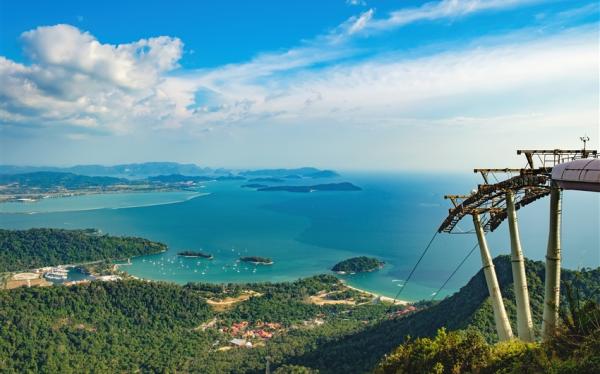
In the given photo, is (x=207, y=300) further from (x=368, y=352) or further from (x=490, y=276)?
(x=490, y=276)

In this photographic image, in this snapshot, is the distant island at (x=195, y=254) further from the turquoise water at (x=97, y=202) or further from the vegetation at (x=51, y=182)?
the vegetation at (x=51, y=182)

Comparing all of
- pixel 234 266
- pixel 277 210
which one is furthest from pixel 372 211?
pixel 234 266

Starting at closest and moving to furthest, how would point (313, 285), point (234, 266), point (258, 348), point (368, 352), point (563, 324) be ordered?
point (563, 324), point (368, 352), point (258, 348), point (313, 285), point (234, 266)

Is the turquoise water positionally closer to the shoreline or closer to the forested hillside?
the forested hillside

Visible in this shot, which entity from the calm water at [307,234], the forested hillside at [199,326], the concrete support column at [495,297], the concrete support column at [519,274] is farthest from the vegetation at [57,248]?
the concrete support column at [519,274]

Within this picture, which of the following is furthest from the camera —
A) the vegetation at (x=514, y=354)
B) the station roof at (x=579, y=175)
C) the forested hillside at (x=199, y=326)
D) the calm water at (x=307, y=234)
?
the calm water at (x=307, y=234)

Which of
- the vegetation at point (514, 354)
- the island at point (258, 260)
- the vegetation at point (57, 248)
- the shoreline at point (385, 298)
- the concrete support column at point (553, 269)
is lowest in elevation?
the shoreline at point (385, 298)

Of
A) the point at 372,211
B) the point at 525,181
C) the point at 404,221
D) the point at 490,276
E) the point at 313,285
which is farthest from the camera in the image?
the point at 372,211

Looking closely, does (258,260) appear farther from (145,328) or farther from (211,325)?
(145,328)
